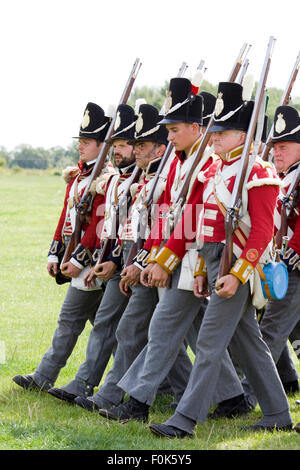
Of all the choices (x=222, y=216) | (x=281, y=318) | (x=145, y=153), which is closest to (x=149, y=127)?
(x=145, y=153)

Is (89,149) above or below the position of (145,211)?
above

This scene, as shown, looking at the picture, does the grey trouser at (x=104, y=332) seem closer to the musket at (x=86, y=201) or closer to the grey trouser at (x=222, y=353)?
the musket at (x=86, y=201)

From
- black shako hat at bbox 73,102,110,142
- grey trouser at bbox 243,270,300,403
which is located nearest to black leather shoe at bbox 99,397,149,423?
grey trouser at bbox 243,270,300,403

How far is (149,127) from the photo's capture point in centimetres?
656

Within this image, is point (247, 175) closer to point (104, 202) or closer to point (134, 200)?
point (134, 200)

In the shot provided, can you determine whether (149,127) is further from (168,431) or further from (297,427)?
(297,427)

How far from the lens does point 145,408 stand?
5.97 meters

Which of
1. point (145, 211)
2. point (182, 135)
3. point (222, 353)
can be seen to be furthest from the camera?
point (145, 211)

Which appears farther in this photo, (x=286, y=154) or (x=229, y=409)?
(x=286, y=154)

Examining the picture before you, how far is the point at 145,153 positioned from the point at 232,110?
115cm

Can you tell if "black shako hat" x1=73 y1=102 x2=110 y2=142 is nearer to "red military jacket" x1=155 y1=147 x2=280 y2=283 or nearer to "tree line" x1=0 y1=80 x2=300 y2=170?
"red military jacket" x1=155 y1=147 x2=280 y2=283

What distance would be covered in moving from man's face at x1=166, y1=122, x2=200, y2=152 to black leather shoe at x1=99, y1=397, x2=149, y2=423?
180 centimetres

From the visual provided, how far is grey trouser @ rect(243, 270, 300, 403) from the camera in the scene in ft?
21.0
